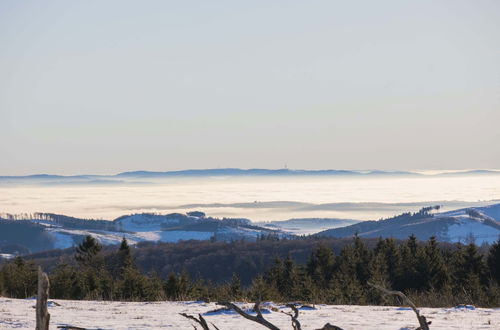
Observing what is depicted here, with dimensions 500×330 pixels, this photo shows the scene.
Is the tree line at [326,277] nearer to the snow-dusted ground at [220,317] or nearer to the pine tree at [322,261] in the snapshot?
the pine tree at [322,261]

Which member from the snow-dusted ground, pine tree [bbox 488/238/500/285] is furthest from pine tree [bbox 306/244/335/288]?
the snow-dusted ground

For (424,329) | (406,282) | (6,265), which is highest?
(424,329)

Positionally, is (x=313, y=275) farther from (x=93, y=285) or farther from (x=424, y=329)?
(x=424, y=329)

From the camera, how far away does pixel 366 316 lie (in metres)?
20.8

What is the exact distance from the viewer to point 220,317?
20.1 metres


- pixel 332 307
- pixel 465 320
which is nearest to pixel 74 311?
pixel 332 307

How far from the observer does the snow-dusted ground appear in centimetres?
1808

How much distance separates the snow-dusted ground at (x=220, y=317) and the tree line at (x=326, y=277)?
255 inches

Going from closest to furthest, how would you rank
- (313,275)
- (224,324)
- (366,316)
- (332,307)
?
(224,324), (366,316), (332,307), (313,275)

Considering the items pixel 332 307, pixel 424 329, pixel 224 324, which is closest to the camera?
pixel 424 329

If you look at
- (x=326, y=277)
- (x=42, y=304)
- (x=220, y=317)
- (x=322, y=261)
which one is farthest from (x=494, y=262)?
(x=42, y=304)

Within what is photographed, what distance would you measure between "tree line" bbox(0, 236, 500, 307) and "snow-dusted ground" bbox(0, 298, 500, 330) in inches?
255

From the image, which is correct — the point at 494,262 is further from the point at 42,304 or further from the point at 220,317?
the point at 42,304

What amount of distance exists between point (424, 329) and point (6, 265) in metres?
40.3
